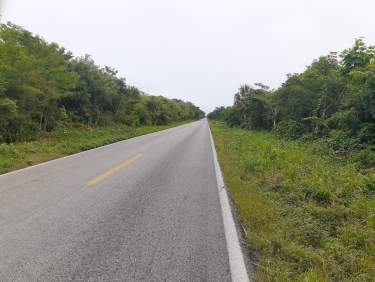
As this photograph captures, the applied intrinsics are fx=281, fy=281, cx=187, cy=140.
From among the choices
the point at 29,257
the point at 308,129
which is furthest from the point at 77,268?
the point at 308,129

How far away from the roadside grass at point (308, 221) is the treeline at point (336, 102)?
11.1 ft

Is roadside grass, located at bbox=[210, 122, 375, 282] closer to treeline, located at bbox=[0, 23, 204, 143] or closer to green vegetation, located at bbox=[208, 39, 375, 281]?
green vegetation, located at bbox=[208, 39, 375, 281]

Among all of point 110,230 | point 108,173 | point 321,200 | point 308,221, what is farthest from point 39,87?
point 308,221

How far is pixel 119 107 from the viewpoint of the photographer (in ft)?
124

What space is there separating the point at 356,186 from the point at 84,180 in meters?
6.61

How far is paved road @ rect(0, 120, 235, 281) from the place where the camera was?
9.95 feet

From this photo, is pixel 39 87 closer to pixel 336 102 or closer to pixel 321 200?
pixel 321 200

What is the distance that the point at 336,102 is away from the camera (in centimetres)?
1616

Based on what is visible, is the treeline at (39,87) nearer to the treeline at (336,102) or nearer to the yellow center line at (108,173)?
the yellow center line at (108,173)

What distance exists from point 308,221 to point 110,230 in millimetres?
3170

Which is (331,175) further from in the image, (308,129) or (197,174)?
(308,129)

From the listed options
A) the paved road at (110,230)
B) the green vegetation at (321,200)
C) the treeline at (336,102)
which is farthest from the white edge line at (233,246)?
the treeline at (336,102)

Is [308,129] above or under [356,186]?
above

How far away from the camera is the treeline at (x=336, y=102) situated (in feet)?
36.1
